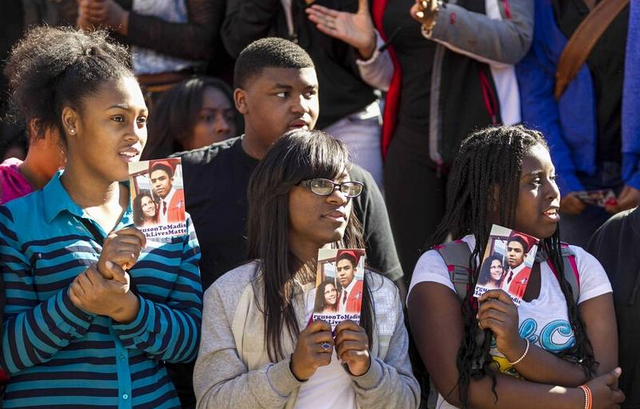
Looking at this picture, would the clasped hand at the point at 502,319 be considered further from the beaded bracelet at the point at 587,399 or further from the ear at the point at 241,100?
the ear at the point at 241,100

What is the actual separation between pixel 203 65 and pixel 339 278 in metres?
3.45

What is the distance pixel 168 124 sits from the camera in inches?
257

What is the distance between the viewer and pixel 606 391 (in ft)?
12.9

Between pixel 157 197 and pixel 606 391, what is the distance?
5.78 ft

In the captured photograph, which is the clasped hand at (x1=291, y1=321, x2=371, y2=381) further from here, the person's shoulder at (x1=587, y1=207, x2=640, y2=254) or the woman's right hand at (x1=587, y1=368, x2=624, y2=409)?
the person's shoulder at (x1=587, y1=207, x2=640, y2=254)

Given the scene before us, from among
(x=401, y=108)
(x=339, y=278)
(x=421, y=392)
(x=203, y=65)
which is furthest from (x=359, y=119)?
(x=339, y=278)

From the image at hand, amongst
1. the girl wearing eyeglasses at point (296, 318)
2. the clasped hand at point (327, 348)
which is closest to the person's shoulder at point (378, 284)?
the girl wearing eyeglasses at point (296, 318)

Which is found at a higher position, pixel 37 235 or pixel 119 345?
pixel 37 235

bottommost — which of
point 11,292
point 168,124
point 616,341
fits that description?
point 168,124

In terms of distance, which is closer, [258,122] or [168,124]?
[258,122]

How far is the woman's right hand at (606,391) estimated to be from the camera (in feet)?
12.9

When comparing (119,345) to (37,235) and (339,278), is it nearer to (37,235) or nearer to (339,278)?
(37,235)

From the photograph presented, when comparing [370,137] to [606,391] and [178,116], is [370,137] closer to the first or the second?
[178,116]

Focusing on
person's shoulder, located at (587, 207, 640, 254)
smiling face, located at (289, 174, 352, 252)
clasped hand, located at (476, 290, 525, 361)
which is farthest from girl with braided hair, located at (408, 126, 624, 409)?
A: smiling face, located at (289, 174, 352, 252)
